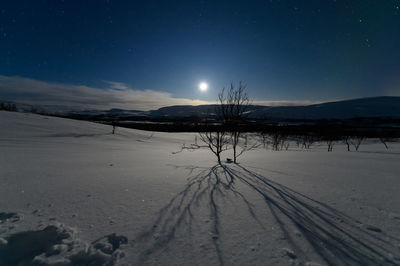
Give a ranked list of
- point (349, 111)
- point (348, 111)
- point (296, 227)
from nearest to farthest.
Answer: point (296, 227) → point (349, 111) → point (348, 111)

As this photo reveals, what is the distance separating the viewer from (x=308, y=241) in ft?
5.34

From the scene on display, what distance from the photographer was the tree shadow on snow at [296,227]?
147 centimetres

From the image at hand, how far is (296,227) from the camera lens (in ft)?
6.09

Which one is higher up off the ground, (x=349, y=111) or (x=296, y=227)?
(x=349, y=111)

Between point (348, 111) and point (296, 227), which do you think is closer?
point (296, 227)

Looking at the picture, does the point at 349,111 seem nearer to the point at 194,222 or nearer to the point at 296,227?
the point at 296,227

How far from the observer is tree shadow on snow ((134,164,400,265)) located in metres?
1.47

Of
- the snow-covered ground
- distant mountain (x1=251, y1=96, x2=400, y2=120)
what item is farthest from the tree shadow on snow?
distant mountain (x1=251, y1=96, x2=400, y2=120)

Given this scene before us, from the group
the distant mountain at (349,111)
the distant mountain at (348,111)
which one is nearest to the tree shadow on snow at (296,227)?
the distant mountain at (348,111)

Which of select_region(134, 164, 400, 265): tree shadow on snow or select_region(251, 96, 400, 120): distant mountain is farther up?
select_region(251, 96, 400, 120): distant mountain

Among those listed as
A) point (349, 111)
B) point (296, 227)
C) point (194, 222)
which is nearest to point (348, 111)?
point (349, 111)

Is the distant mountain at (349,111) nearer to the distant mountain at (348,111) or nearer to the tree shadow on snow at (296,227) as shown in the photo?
the distant mountain at (348,111)

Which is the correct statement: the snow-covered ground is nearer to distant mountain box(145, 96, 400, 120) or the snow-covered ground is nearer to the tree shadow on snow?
the tree shadow on snow

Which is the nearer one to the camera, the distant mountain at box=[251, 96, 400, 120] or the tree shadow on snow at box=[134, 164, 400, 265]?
the tree shadow on snow at box=[134, 164, 400, 265]
